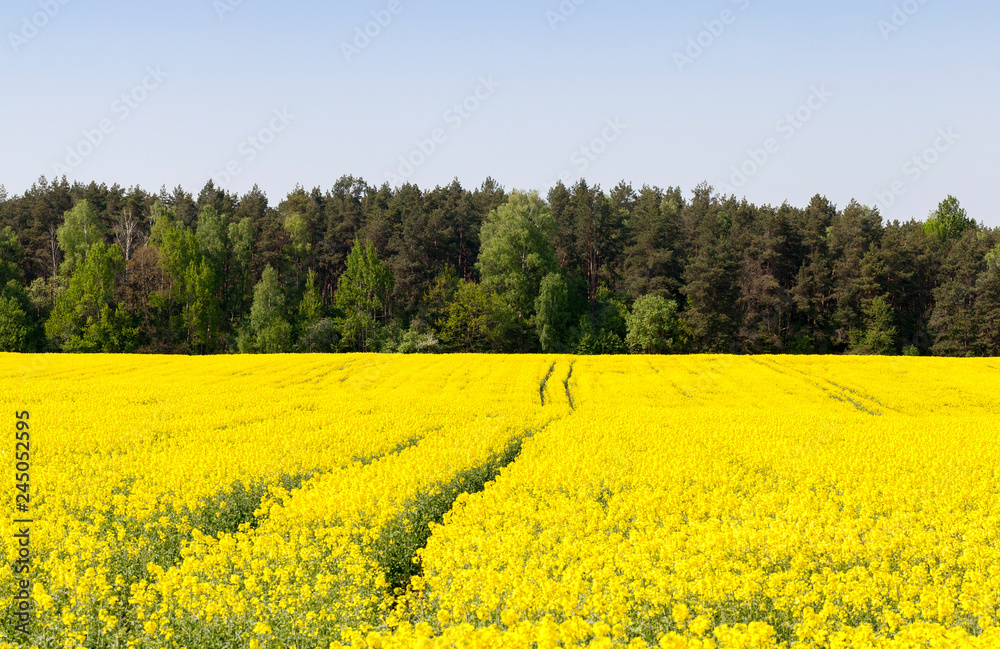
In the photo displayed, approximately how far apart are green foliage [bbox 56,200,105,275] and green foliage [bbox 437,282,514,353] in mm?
45466

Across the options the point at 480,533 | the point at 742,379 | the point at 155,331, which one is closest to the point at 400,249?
the point at 155,331

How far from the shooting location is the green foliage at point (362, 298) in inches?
2726

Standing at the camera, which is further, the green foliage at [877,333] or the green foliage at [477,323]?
the green foliage at [477,323]

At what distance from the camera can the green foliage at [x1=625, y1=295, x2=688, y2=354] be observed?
2643 inches

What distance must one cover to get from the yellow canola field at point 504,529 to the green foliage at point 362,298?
46151mm

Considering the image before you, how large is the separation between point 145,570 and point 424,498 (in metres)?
4.36

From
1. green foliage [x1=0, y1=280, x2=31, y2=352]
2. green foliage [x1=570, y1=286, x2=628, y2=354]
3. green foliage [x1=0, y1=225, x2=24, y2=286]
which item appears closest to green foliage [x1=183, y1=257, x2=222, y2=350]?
green foliage [x1=0, y1=280, x2=31, y2=352]

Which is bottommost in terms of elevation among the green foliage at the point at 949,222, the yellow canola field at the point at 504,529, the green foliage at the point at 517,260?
the yellow canola field at the point at 504,529

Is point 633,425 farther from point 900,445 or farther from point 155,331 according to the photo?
point 155,331

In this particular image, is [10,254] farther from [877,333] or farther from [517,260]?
[877,333]

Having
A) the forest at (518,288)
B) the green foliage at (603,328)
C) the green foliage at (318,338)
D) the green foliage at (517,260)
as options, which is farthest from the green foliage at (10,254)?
the green foliage at (603,328)

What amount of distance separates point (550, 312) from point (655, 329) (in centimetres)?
1103

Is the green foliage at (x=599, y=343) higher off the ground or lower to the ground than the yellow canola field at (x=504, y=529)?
higher

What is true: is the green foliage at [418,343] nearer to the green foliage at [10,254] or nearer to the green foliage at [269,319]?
the green foliage at [269,319]
